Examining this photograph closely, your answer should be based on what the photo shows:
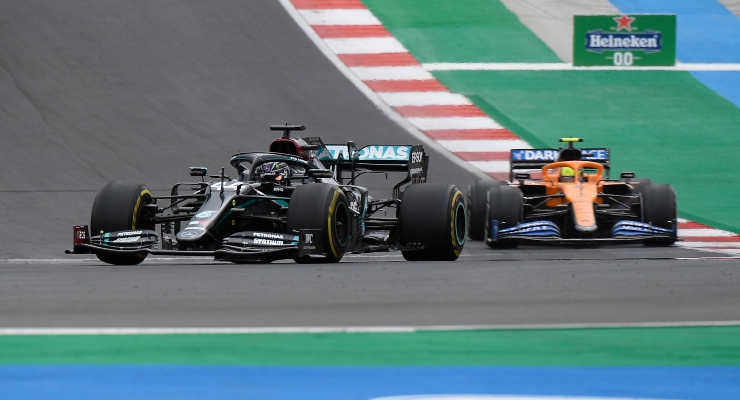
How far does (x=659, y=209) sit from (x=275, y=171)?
5.79 meters

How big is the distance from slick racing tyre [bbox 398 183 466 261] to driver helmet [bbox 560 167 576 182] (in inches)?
147

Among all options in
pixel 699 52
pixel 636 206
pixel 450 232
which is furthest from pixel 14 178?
pixel 699 52

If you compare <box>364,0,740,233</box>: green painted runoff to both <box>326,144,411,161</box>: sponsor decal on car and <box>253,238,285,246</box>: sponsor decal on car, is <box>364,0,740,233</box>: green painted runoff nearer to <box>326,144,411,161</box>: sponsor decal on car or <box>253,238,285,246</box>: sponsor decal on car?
<box>326,144,411,161</box>: sponsor decal on car

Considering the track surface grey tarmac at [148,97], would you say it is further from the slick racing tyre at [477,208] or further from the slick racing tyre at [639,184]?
the slick racing tyre at [639,184]

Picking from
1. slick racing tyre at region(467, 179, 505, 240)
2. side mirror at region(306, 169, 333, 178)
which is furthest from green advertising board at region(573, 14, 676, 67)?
side mirror at region(306, 169, 333, 178)

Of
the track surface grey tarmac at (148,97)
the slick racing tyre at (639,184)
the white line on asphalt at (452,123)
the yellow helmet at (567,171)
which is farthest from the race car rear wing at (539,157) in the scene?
the white line on asphalt at (452,123)

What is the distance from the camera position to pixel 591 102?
24969 mm

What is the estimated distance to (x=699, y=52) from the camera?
26.8 metres

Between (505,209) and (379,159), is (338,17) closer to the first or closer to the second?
(505,209)

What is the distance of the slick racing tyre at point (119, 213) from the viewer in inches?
523

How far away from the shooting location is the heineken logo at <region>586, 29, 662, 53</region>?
26.1m

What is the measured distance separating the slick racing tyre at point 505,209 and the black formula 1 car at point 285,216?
1522 mm

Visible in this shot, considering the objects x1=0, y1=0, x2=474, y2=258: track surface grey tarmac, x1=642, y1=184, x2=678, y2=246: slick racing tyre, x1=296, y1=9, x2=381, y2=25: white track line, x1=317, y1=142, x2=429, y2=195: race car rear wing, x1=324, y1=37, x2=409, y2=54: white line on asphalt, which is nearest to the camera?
x1=317, y1=142, x2=429, y2=195: race car rear wing

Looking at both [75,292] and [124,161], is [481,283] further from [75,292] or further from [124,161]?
[124,161]
